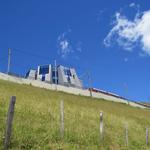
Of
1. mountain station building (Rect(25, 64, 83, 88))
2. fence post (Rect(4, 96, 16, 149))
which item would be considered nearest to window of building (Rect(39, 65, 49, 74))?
mountain station building (Rect(25, 64, 83, 88))

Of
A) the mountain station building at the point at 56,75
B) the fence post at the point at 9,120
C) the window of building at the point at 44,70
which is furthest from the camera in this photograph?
the window of building at the point at 44,70

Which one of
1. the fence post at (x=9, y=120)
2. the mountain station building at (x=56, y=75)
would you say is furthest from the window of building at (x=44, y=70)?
the fence post at (x=9, y=120)

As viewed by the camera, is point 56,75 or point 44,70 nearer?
point 56,75

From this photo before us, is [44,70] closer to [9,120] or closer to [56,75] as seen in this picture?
[56,75]

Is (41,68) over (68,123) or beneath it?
over

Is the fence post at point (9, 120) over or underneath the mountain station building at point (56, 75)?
underneath

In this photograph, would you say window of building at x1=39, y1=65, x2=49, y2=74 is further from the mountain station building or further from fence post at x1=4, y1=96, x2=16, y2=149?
fence post at x1=4, y1=96, x2=16, y2=149

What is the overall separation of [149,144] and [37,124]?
9867 mm


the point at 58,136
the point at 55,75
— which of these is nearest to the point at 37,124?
the point at 58,136

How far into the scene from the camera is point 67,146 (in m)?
18.0

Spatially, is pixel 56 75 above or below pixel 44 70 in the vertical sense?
below

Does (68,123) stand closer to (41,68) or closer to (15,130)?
(15,130)

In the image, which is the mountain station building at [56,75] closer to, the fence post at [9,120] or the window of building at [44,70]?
the window of building at [44,70]

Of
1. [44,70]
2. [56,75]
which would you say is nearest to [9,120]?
[56,75]
